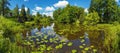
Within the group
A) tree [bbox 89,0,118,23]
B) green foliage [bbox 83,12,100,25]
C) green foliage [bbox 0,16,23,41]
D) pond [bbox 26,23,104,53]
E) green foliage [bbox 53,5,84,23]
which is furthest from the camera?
green foliage [bbox 53,5,84,23]

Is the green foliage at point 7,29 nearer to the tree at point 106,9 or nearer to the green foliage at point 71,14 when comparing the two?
the tree at point 106,9

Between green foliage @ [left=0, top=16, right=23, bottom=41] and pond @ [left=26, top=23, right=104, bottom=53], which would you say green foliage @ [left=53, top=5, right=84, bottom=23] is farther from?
green foliage @ [left=0, top=16, right=23, bottom=41]

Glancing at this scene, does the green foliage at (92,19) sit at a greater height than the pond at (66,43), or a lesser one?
greater

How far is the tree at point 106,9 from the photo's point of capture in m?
85.9

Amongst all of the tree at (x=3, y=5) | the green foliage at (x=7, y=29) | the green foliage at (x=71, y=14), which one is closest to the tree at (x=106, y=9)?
the green foliage at (x=71, y=14)

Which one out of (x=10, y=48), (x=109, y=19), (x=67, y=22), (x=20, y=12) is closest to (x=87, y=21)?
(x=109, y=19)

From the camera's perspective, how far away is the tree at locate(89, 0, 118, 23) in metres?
85.9

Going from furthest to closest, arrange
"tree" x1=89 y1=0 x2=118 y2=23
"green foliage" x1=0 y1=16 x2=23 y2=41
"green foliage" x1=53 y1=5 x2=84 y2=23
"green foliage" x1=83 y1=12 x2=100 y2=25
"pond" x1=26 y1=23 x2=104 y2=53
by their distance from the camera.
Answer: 1. "green foliage" x1=53 y1=5 x2=84 y2=23
2. "tree" x1=89 y1=0 x2=118 y2=23
3. "green foliage" x1=83 y1=12 x2=100 y2=25
4. "pond" x1=26 y1=23 x2=104 y2=53
5. "green foliage" x1=0 y1=16 x2=23 y2=41

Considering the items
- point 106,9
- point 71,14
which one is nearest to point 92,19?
point 106,9

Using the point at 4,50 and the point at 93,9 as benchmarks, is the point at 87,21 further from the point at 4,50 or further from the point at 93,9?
the point at 4,50

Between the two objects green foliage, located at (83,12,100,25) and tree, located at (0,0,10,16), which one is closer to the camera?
green foliage, located at (83,12,100,25)


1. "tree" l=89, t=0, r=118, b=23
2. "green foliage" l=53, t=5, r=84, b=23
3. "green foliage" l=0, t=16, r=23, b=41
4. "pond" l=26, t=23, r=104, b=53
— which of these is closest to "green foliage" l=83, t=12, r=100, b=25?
"tree" l=89, t=0, r=118, b=23

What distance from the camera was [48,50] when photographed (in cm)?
2753

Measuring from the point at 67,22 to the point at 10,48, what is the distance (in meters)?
82.9
